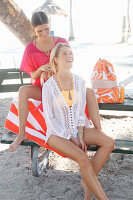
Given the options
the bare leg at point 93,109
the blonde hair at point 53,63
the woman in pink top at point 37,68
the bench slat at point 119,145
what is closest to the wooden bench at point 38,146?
the bench slat at point 119,145

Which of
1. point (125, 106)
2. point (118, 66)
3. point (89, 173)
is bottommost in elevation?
point (118, 66)

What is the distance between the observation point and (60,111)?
2547 mm

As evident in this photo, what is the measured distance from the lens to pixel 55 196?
2.75 meters

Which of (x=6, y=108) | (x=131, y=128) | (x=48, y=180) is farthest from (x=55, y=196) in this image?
(x=6, y=108)

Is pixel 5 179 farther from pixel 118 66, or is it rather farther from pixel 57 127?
pixel 118 66

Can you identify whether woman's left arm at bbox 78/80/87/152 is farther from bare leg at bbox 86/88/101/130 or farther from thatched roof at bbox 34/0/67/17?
thatched roof at bbox 34/0/67/17

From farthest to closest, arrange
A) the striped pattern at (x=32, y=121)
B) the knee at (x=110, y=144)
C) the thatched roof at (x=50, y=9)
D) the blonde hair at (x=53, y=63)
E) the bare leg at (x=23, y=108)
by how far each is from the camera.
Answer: the thatched roof at (x=50, y=9) < the striped pattern at (x=32, y=121) < the bare leg at (x=23, y=108) < the blonde hair at (x=53, y=63) < the knee at (x=110, y=144)

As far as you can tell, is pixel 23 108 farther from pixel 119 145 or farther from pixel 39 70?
pixel 119 145

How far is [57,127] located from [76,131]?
0.21m

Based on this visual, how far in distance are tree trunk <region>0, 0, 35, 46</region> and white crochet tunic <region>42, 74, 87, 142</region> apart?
3.02 m

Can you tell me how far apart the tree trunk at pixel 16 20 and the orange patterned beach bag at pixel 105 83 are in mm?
2525

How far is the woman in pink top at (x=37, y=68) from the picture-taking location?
266 centimetres

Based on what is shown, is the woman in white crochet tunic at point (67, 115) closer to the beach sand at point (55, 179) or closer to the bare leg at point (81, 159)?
the bare leg at point (81, 159)

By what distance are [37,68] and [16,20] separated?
2.59 m
